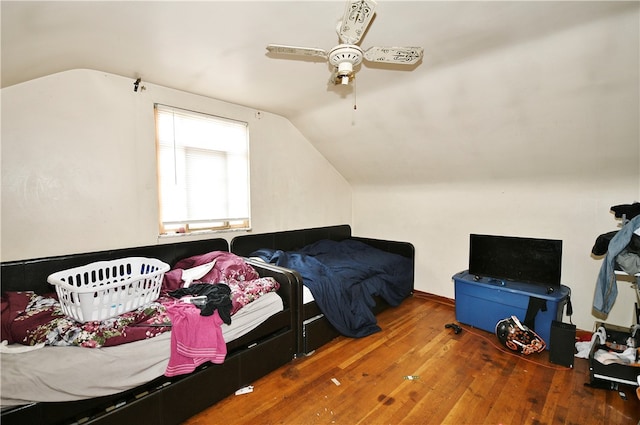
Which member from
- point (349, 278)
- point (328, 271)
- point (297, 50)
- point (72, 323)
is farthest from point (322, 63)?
point (72, 323)

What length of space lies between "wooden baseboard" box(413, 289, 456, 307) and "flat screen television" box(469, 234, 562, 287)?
1.94 ft

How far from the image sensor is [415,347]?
96.2 inches

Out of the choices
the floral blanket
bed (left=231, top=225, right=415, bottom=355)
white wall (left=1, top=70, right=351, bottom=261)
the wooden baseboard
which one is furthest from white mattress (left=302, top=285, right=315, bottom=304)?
the wooden baseboard

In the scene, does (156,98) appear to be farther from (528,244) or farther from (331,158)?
(528,244)

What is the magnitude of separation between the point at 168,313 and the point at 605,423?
8.54ft

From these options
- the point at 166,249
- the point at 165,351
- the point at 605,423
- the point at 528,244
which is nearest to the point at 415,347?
the point at 605,423

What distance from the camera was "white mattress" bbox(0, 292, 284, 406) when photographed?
1.18 meters

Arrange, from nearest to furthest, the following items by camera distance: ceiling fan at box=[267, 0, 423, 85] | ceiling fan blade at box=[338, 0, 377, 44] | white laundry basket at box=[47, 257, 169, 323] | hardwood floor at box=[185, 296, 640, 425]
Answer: ceiling fan blade at box=[338, 0, 377, 44] → ceiling fan at box=[267, 0, 423, 85] → white laundry basket at box=[47, 257, 169, 323] → hardwood floor at box=[185, 296, 640, 425]

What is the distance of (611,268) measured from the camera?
76.8 inches

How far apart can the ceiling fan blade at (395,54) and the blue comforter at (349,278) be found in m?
1.73

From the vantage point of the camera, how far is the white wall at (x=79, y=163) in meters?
1.89

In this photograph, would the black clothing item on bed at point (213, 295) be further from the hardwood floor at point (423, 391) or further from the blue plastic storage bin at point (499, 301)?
the blue plastic storage bin at point (499, 301)

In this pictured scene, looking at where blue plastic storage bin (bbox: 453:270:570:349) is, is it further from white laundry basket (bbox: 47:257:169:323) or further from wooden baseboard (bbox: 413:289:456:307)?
white laundry basket (bbox: 47:257:169:323)

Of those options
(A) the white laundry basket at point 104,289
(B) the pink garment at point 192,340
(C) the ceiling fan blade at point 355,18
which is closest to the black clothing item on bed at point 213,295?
(B) the pink garment at point 192,340
